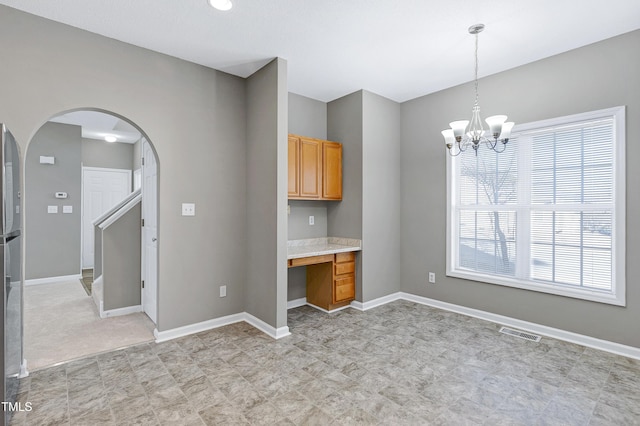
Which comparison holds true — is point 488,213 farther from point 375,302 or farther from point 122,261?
point 122,261

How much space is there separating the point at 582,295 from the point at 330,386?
8.52ft

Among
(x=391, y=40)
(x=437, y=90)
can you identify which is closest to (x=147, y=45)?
(x=391, y=40)

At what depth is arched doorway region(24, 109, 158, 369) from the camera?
125 inches

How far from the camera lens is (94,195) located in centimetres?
687

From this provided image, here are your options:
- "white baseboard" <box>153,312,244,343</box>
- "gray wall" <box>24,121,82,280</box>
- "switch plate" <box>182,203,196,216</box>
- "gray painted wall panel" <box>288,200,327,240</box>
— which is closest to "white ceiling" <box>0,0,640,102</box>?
"switch plate" <box>182,203,196,216</box>

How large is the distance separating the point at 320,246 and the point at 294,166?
3.78 ft

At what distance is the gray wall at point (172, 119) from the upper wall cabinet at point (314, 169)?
1.96 feet

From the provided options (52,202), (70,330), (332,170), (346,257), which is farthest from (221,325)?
(52,202)

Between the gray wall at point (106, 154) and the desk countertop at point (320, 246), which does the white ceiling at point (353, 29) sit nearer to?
the desk countertop at point (320, 246)

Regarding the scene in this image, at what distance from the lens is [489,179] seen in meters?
3.83

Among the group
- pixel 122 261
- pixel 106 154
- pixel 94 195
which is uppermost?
pixel 106 154

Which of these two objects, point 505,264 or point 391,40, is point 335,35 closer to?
point 391,40

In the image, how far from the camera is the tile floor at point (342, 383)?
2010 mm

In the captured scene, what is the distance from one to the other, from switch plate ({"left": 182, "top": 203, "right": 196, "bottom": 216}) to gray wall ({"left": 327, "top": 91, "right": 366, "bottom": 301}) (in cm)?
193
